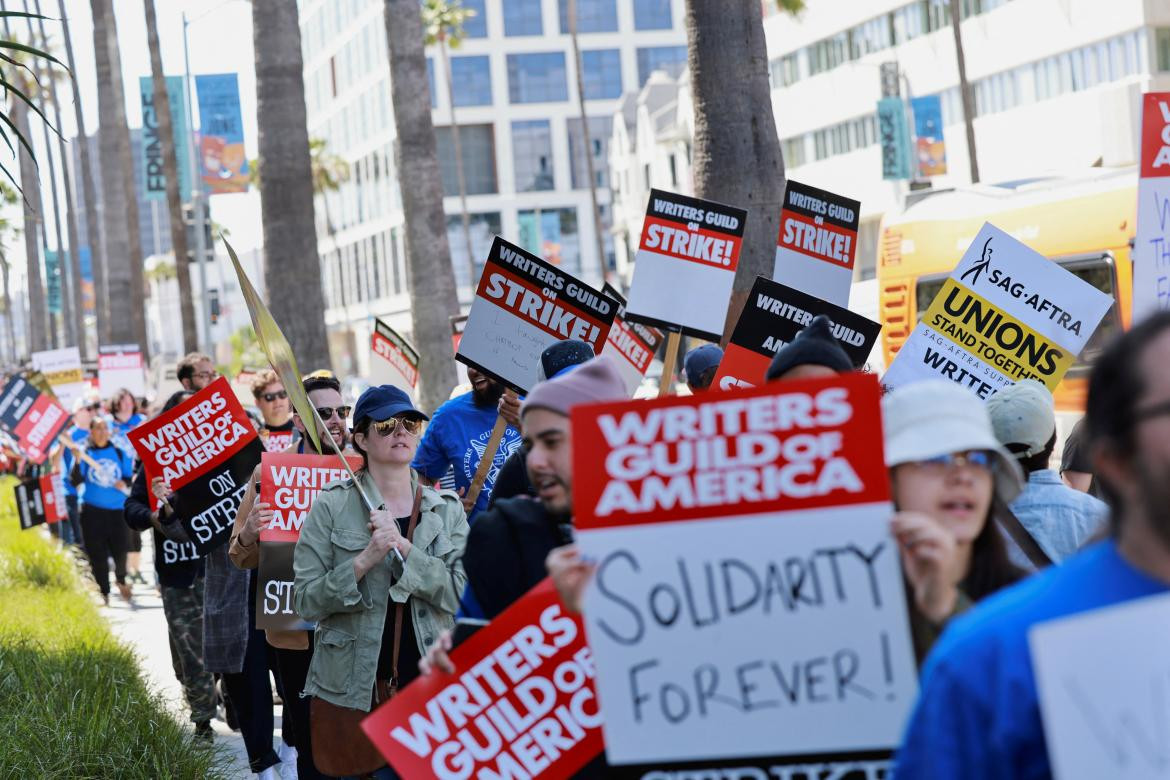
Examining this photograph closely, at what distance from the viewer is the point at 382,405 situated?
6.33 m

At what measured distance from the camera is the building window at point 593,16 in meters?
96.9

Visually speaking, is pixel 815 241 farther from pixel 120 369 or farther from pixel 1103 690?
pixel 120 369

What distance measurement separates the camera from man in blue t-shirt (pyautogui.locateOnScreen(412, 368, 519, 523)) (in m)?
8.11

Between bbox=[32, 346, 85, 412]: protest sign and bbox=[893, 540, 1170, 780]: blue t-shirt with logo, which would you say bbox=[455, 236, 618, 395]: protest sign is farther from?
bbox=[32, 346, 85, 412]: protest sign

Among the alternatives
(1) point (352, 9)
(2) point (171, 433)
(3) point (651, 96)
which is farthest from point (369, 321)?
(2) point (171, 433)

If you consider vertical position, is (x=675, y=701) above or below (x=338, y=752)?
above

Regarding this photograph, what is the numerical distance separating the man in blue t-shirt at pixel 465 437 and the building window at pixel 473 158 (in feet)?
286

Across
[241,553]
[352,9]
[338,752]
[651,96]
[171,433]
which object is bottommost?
[338,752]

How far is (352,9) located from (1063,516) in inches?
3866

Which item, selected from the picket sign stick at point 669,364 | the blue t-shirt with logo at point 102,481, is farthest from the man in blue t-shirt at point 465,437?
the blue t-shirt with logo at point 102,481

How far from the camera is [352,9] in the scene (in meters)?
99.6

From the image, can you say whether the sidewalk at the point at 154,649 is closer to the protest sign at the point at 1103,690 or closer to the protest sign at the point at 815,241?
the protest sign at the point at 815,241

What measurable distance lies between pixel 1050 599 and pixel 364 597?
4.16 m

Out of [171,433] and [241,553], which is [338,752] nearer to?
[241,553]
